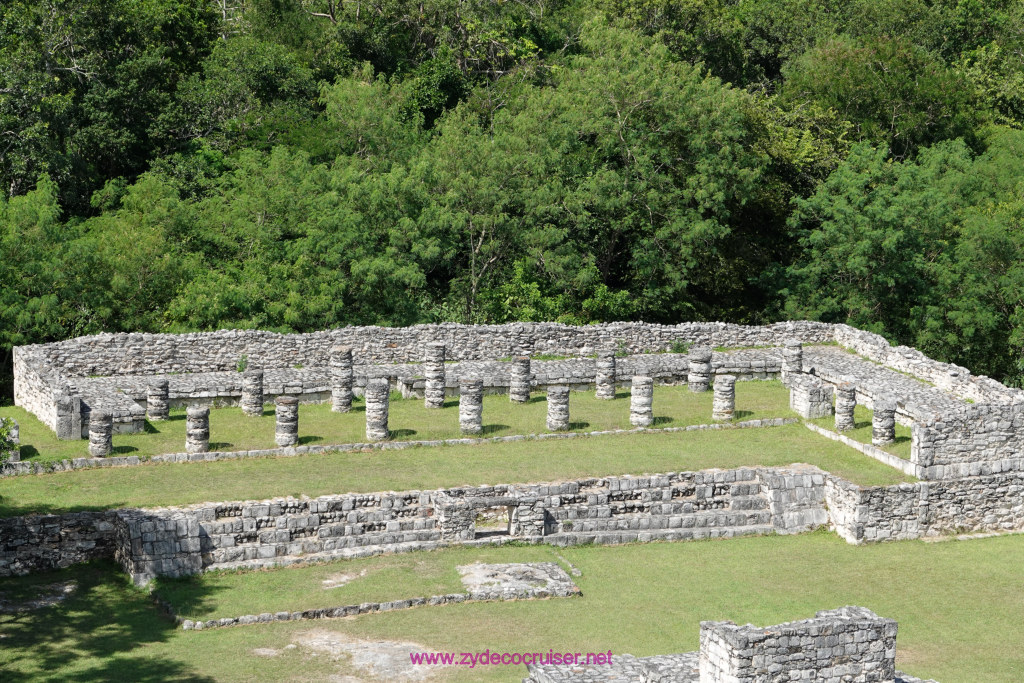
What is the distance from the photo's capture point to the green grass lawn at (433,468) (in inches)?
1115

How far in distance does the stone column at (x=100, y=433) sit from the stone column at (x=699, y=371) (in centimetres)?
1523

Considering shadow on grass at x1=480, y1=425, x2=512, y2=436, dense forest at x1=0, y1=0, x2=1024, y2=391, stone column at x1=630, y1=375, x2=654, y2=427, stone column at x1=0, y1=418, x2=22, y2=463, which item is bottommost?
shadow on grass at x1=480, y1=425, x2=512, y2=436

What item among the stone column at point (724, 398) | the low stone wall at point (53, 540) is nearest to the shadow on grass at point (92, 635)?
the low stone wall at point (53, 540)

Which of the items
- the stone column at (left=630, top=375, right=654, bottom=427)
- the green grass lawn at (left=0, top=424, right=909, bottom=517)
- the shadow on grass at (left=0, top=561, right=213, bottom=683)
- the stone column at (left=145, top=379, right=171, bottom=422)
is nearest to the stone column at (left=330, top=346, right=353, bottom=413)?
the green grass lawn at (left=0, top=424, right=909, bottom=517)

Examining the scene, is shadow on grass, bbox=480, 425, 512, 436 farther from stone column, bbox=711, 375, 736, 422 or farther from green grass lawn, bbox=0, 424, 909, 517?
stone column, bbox=711, 375, 736, 422

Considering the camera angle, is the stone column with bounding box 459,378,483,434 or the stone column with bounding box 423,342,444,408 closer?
the stone column with bounding box 459,378,483,434

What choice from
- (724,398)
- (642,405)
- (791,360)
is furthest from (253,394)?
(791,360)

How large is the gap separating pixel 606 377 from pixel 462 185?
1083 cm

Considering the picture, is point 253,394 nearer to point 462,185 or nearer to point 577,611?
point 577,611

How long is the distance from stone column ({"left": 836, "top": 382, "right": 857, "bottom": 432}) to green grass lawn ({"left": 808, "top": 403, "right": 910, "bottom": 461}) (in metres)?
0.18

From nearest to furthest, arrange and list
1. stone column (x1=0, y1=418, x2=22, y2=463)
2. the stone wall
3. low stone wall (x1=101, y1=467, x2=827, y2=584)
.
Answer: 1. the stone wall
2. low stone wall (x1=101, y1=467, x2=827, y2=584)
3. stone column (x1=0, y1=418, x2=22, y2=463)

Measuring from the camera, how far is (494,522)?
29047 mm

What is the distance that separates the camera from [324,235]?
42375mm

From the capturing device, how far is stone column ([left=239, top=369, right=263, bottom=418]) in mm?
34344
